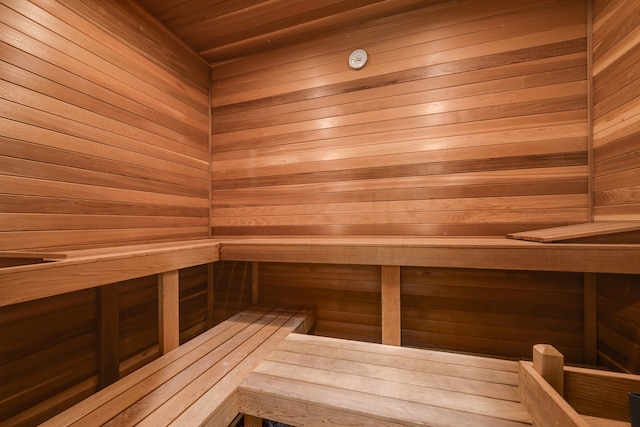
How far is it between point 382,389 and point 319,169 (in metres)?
1.94

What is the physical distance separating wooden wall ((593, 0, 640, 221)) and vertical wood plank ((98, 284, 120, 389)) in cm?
373

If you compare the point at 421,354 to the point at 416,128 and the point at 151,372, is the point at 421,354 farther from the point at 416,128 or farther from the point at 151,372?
the point at 416,128

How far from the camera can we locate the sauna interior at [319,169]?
164cm

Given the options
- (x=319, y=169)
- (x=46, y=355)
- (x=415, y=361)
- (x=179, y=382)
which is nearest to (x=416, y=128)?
(x=319, y=169)

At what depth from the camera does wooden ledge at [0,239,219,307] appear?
104 centimetres

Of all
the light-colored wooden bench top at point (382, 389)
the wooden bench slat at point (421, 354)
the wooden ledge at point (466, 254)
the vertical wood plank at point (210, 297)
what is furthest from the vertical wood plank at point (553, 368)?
the vertical wood plank at point (210, 297)

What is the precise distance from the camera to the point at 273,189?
284 centimetres

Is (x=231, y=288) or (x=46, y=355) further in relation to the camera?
(x=231, y=288)

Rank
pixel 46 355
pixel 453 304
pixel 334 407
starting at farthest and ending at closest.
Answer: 1. pixel 453 304
2. pixel 46 355
3. pixel 334 407

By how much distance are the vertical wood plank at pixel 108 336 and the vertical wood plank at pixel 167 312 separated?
0.70 m

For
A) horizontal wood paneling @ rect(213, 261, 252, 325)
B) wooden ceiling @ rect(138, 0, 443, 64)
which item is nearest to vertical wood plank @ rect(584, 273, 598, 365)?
wooden ceiling @ rect(138, 0, 443, 64)

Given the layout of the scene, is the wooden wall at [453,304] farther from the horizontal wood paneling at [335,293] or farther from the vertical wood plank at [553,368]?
the vertical wood plank at [553,368]

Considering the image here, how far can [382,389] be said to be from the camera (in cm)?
131

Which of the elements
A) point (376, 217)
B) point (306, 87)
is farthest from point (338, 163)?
point (306, 87)
